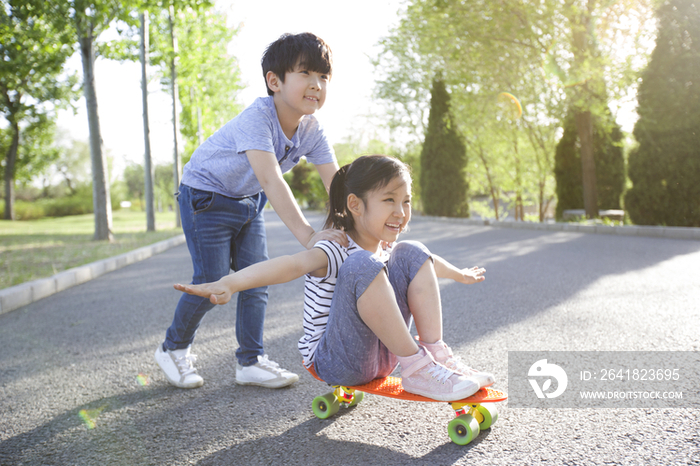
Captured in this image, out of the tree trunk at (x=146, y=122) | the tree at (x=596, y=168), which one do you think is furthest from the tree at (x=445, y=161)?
the tree trunk at (x=146, y=122)

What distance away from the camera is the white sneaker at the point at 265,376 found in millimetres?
2863

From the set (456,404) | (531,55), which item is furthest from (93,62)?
(456,404)

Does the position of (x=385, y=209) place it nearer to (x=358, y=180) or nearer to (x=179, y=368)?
(x=358, y=180)

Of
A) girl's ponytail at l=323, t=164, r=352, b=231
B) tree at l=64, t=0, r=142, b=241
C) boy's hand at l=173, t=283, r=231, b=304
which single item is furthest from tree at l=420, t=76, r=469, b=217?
boy's hand at l=173, t=283, r=231, b=304

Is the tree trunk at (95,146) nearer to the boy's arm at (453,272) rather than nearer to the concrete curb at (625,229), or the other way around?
the concrete curb at (625,229)

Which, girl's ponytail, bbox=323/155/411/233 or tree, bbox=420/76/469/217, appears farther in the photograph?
tree, bbox=420/76/469/217

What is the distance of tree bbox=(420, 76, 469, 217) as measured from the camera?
69.3ft

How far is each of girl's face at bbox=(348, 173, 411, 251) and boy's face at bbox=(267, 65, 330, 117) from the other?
530 mm

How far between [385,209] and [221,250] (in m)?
1.04

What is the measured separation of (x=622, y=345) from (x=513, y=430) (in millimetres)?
1510

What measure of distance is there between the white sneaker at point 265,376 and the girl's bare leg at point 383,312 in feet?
3.10

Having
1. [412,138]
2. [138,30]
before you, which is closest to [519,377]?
[138,30]

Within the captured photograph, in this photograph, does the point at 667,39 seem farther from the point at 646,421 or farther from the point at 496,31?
the point at 646,421

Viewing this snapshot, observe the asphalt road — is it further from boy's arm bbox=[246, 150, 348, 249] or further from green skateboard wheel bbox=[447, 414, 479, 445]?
boy's arm bbox=[246, 150, 348, 249]
